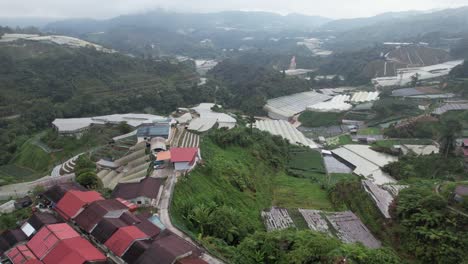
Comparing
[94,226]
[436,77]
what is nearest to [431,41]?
[436,77]

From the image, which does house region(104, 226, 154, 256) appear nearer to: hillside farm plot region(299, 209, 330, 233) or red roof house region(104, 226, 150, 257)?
red roof house region(104, 226, 150, 257)

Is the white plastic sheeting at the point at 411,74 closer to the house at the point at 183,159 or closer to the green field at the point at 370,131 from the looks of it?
the green field at the point at 370,131

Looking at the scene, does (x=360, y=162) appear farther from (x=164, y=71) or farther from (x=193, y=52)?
(x=193, y=52)

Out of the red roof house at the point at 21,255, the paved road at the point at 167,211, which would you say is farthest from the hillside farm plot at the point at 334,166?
the red roof house at the point at 21,255

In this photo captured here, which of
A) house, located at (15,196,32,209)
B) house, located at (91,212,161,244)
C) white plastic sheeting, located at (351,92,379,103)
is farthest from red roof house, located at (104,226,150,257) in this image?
white plastic sheeting, located at (351,92,379,103)

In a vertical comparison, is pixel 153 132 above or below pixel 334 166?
A: above

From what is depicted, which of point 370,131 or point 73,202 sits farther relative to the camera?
point 370,131

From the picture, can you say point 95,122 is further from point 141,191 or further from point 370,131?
point 370,131

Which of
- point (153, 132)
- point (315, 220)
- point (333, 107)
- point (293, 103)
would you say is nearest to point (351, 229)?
point (315, 220)
